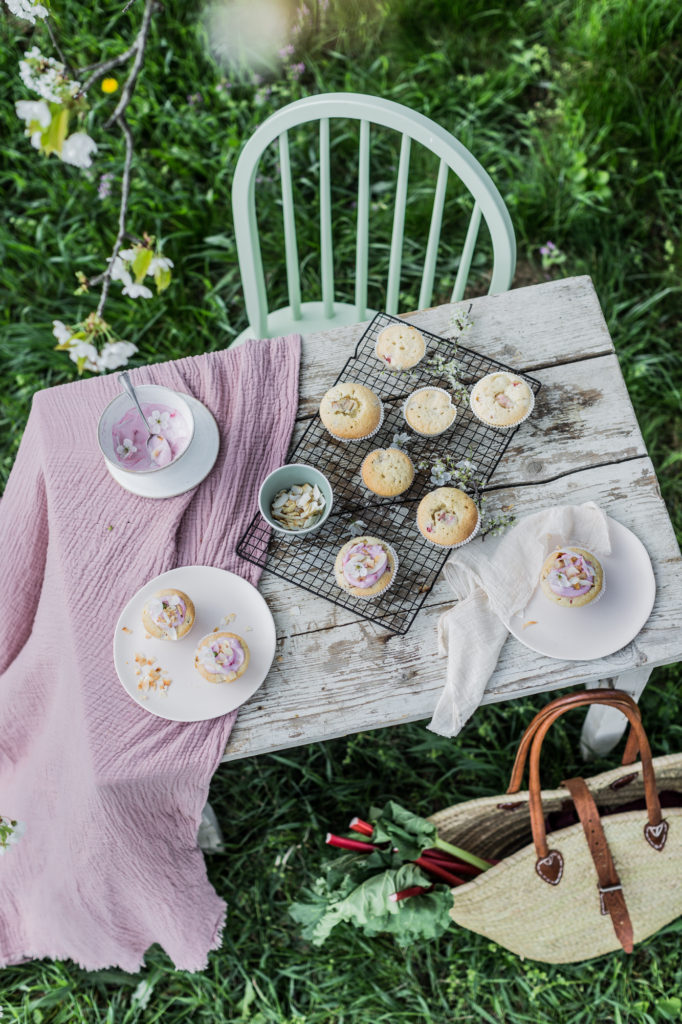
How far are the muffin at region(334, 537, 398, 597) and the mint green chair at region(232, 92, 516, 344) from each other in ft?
2.67

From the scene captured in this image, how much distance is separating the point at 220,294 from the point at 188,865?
6.42 feet

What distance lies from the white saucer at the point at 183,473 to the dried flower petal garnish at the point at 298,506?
0.18m

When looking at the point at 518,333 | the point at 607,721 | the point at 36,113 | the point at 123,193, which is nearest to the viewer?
the point at 36,113

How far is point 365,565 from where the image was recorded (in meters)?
1.84

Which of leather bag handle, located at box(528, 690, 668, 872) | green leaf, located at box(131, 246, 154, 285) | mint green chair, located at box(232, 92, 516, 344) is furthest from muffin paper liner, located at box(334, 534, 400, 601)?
mint green chair, located at box(232, 92, 516, 344)

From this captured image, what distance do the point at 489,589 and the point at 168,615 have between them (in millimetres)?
649

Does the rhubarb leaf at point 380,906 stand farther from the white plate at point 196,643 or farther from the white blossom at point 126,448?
the white blossom at point 126,448

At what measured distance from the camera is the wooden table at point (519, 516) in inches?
73.1

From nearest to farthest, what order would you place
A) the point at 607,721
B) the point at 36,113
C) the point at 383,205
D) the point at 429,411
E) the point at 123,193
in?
the point at 36,113 < the point at 123,193 < the point at 429,411 < the point at 607,721 < the point at 383,205

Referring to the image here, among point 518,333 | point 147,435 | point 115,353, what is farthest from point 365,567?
point 115,353

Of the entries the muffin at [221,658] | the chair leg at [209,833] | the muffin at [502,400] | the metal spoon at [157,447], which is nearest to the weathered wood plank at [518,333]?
the muffin at [502,400]

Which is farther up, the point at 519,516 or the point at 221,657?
the point at 221,657

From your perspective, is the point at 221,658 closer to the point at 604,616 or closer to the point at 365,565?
→ the point at 365,565

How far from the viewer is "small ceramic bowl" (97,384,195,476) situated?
→ 1926 mm
